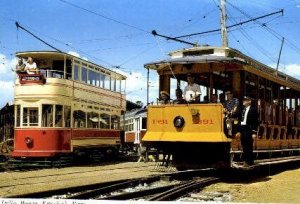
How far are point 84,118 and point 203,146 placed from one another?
29.9ft

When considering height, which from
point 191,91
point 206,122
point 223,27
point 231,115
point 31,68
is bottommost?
point 206,122

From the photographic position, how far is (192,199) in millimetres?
8898

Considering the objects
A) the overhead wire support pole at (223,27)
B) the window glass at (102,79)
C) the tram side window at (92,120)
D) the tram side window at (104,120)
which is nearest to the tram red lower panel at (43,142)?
the tram side window at (92,120)

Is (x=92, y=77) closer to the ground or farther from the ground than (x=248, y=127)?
farther from the ground

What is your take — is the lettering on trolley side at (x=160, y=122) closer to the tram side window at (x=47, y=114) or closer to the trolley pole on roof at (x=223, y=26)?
the tram side window at (x=47, y=114)

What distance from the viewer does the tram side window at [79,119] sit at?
19438 millimetres

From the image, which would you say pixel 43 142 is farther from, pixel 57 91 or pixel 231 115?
pixel 231 115

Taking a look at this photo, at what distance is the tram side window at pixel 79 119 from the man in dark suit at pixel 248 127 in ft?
30.2


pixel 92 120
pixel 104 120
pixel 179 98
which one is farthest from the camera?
pixel 104 120

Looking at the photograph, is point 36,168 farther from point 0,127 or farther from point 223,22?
point 223,22

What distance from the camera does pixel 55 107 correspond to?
60.1ft

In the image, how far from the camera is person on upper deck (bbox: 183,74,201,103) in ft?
39.5

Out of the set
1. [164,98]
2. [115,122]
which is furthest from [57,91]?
[164,98]

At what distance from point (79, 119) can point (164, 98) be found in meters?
7.80
